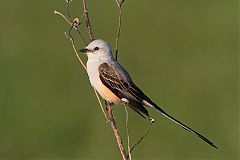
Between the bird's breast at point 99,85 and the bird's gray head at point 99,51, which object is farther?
the bird's breast at point 99,85

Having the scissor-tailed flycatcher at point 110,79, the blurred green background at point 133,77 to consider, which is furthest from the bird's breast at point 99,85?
the blurred green background at point 133,77

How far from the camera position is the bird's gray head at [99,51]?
6.40 metres

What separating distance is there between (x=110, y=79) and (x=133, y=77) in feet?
→ 12.1

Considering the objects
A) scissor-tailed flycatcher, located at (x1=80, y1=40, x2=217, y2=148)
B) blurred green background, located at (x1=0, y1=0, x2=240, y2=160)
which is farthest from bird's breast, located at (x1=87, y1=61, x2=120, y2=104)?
blurred green background, located at (x1=0, y1=0, x2=240, y2=160)

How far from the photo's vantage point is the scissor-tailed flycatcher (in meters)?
6.45

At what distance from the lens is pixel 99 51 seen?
6516 mm

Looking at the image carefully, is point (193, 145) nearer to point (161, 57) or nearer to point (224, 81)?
point (224, 81)

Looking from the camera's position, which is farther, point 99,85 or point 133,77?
point 133,77

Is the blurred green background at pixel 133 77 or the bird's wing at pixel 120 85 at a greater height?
the blurred green background at pixel 133 77

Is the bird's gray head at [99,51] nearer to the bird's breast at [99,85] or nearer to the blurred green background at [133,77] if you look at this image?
the bird's breast at [99,85]

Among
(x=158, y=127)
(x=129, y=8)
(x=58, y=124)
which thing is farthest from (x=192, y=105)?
(x=129, y=8)

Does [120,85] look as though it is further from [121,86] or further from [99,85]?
[99,85]

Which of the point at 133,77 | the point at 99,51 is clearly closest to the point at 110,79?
the point at 99,51

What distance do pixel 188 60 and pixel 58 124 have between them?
2569mm
